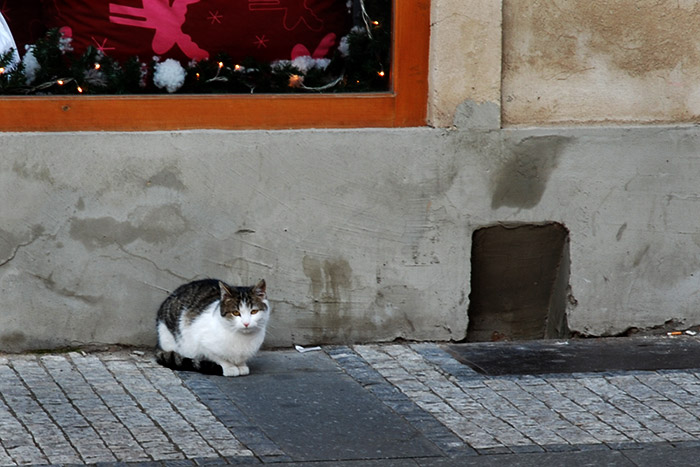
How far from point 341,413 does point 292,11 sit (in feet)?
8.24

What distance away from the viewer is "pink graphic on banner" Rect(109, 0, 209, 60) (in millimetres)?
6457

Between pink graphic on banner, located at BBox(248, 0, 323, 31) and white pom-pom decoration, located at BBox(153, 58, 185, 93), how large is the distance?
0.55 m

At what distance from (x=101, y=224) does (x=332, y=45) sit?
1.74 m

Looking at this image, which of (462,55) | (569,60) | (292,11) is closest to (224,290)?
(292,11)

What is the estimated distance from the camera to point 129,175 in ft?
20.4

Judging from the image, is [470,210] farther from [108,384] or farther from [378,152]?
[108,384]

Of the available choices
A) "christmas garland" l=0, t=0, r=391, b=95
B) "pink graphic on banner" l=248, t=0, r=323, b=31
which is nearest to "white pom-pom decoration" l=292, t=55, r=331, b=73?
"christmas garland" l=0, t=0, r=391, b=95

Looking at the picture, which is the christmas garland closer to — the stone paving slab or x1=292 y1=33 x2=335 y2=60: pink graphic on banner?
x1=292 y1=33 x2=335 y2=60: pink graphic on banner

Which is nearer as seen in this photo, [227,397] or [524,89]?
[227,397]

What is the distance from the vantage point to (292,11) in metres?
6.57

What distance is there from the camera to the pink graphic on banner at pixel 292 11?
21.4 ft

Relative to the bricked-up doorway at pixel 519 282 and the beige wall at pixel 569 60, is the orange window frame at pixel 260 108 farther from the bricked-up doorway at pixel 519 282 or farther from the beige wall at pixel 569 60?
the bricked-up doorway at pixel 519 282

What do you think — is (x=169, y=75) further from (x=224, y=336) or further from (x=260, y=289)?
(x=224, y=336)

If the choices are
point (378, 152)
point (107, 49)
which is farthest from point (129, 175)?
point (378, 152)
